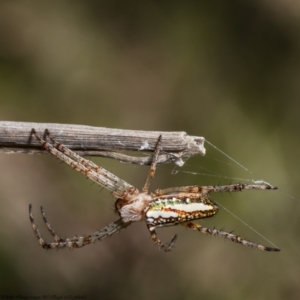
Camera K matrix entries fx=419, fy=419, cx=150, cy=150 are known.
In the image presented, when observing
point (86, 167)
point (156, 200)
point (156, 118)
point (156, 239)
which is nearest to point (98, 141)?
point (86, 167)

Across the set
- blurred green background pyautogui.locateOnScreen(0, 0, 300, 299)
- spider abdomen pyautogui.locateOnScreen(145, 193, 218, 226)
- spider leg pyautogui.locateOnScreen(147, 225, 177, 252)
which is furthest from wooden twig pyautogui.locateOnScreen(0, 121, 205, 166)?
blurred green background pyautogui.locateOnScreen(0, 0, 300, 299)

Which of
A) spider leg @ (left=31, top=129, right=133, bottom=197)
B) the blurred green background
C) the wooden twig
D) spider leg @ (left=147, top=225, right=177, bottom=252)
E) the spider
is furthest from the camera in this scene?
the blurred green background

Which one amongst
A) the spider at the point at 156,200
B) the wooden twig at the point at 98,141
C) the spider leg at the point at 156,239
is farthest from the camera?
the spider leg at the point at 156,239

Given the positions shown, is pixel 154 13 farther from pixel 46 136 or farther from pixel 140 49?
pixel 46 136

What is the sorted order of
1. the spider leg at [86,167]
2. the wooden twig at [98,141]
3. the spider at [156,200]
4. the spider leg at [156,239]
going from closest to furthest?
1. the wooden twig at [98,141]
2. the spider leg at [86,167]
3. the spider at [156,200]
4. the spider leg at [156,239]

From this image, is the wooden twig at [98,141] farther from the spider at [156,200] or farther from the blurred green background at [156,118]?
the blurred green background at [156,118]

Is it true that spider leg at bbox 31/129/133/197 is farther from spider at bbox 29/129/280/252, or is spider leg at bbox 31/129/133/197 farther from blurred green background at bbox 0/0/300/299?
blurred green background at bbox 0/0/300/299

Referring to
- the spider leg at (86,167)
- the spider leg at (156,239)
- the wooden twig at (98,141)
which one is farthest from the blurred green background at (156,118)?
the wooden twig at (98,141)
